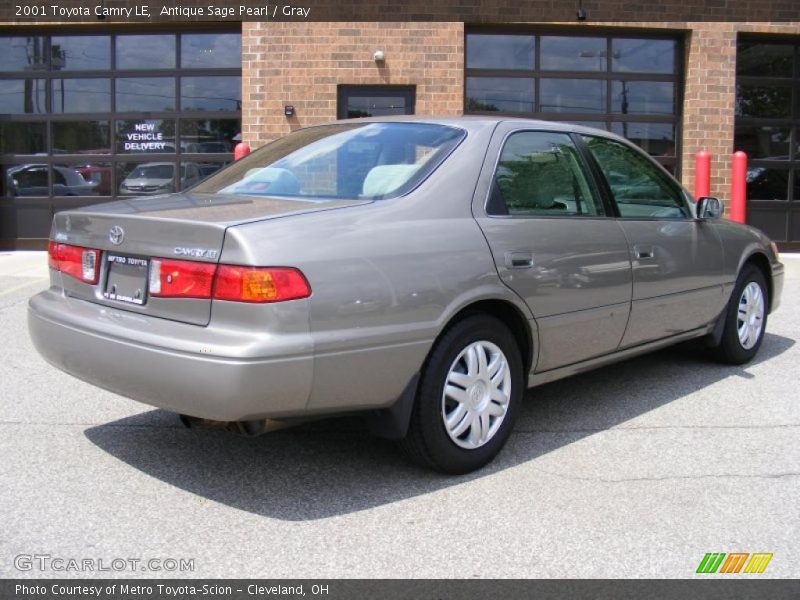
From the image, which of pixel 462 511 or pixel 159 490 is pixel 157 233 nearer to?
pixel 159 490

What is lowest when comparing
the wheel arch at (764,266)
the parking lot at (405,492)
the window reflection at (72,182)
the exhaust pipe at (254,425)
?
the parking lot at (405,492)

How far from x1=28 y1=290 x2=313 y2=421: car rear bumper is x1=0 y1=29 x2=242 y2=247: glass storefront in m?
9.42

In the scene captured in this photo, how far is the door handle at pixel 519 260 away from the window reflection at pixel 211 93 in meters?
9.30

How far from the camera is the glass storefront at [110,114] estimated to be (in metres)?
12.5

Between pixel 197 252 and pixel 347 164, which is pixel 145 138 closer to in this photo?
pixel 347 164

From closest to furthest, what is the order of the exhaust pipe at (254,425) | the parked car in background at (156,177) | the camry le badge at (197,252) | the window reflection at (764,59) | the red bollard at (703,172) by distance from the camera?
the camry le badge at (197,252) < the exhaust pipe at (254,425) < the red bollard at (703,172) < the parked car in background at (156,177) < the window reflection at (764,59)

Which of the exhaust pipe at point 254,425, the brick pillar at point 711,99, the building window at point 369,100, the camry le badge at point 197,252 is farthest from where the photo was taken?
the brick pillar at point 711,99

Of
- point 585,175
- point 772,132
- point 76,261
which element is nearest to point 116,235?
point 76,261

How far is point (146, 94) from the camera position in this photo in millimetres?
12523

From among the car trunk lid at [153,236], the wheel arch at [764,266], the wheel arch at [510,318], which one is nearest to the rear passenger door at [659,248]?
the wheel arch at [764,266]

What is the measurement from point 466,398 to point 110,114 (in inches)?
411

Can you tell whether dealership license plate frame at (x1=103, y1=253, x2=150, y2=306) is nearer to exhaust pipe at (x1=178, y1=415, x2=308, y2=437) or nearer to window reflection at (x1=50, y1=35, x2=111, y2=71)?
exhaust pipe at (x1=178, y1=415, x2=308, y2=437)

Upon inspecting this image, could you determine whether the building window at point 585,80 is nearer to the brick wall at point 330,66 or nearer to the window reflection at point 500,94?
the window reflection at point 500,94
